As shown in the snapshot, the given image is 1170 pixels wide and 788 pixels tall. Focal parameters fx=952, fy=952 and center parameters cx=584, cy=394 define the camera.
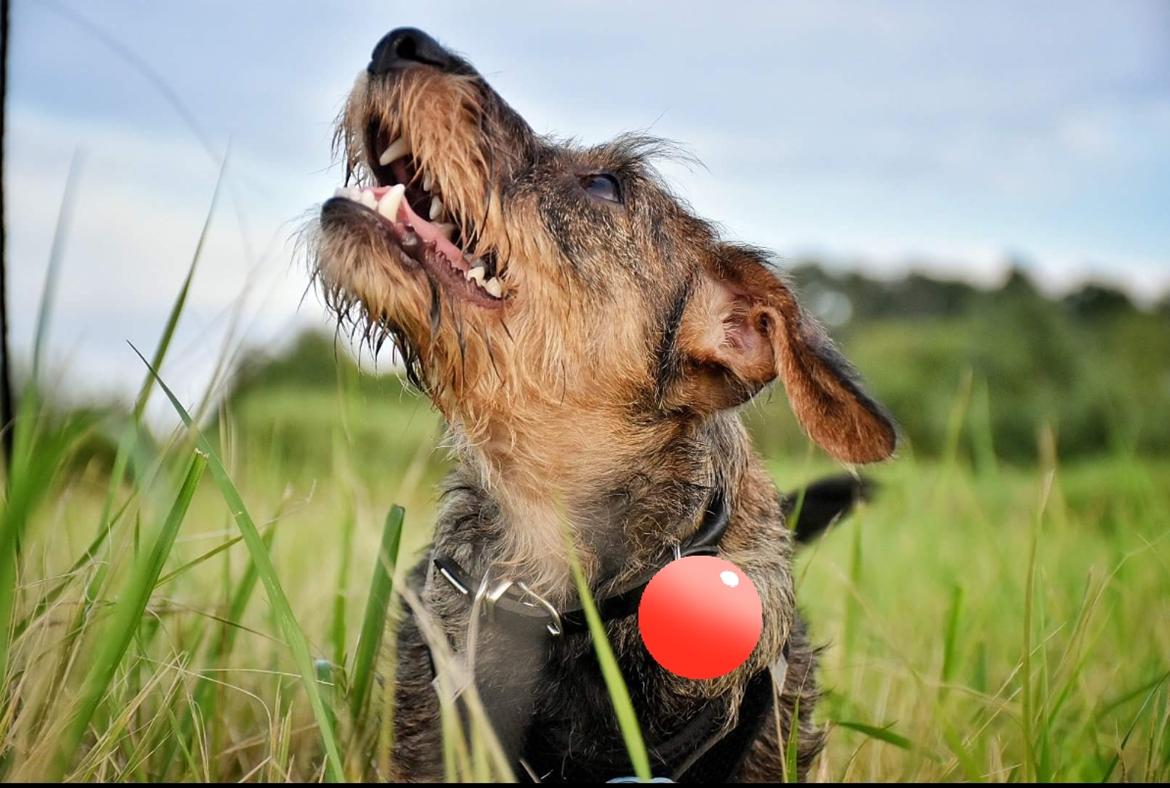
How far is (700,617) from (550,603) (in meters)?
0.58

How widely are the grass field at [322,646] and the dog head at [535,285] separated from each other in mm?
426

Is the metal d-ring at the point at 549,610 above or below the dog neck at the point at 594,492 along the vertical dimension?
below

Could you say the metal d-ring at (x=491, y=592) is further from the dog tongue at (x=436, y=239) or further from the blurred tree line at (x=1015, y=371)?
the blurred tree line at (x=1015, y=371)

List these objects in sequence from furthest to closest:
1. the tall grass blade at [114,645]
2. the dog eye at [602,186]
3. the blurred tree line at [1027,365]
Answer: the blurred tree line at [1027,365]
the dog eye at [602,186]
the tall grass blade at [114,645]

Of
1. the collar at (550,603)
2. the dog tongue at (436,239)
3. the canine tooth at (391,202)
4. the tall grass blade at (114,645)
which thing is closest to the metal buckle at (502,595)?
the collar at (550,603)

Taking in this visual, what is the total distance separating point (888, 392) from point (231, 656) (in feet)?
35.4

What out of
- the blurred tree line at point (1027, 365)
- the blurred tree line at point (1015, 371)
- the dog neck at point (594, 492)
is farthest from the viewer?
the blurred tree line at point (1027, 365)

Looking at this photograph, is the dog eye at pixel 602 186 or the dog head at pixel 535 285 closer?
the dog head at pixel 535 285

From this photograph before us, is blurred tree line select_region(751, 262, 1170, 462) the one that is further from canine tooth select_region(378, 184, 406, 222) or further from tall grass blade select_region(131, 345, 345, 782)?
tall grass blade select_region(131, 345, 345, 782)

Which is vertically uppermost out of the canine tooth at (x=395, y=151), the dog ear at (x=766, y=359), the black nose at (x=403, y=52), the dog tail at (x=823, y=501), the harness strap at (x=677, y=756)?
the black nose at (x=403, y=52)

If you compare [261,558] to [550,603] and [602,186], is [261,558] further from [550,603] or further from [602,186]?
[602,186]

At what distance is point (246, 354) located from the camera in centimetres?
284

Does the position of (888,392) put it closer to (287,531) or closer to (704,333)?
(287,531)

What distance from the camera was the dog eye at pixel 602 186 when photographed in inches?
121
